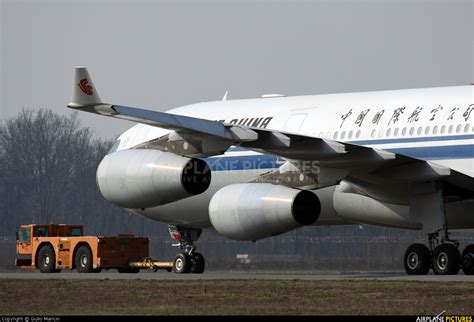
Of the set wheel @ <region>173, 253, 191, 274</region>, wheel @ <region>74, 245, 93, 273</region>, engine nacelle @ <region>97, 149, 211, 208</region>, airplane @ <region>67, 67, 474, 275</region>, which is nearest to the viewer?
airplane @ <region>67, 67, 474, 275</region>

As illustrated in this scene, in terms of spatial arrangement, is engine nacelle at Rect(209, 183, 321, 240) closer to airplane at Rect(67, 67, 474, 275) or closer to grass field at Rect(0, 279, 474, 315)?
airplane at Rect(67, 67, 474, 275)

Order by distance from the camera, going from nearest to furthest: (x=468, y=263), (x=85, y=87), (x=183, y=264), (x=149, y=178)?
(x=85, y=87), (x=149, y=178), (x=468, y=263), (x=183, y=264)

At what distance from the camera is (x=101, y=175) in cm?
2867

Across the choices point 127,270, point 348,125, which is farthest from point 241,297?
point 127,270

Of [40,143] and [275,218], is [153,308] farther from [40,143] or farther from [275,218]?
[40,143]

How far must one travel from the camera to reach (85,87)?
25.0 metres

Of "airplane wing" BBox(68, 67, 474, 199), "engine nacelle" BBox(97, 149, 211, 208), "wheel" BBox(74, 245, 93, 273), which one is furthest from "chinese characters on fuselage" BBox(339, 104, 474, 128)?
"wheel" BBox(74, 245, 93, 273)

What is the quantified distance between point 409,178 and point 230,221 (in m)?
4.19

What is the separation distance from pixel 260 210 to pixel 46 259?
13.5m

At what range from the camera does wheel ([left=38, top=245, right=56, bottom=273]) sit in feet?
127

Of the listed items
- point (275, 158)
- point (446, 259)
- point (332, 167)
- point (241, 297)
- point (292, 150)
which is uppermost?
point (275, 158)

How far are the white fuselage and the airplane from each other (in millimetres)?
36

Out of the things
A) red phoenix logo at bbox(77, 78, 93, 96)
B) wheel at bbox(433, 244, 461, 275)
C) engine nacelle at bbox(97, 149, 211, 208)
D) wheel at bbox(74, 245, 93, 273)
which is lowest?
wheel at bbox(433, 244, 461, 275)

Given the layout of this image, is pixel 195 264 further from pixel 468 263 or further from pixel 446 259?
pixel 446 259
